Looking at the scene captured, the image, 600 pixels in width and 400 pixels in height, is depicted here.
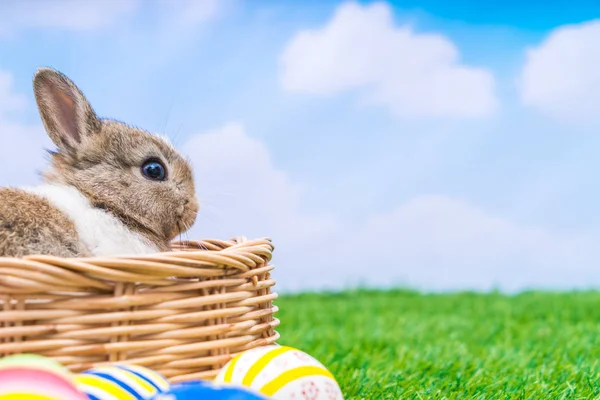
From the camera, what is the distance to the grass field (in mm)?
2477

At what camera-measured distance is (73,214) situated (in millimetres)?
2012

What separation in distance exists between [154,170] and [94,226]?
1.11ft

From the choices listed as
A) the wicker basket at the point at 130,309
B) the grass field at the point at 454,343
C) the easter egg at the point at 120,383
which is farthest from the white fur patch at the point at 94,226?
the grass field at the point at 454,343

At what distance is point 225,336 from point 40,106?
107cm

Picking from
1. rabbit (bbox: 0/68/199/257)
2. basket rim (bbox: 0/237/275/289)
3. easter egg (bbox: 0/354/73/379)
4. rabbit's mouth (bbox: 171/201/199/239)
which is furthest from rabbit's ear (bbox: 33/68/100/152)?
easter egg (bbox: 0/354/73/379)

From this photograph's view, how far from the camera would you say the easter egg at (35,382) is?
1.43 metres

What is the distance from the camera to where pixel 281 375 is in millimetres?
1683

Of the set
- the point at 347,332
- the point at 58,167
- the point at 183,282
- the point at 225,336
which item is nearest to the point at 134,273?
the point at 183,282

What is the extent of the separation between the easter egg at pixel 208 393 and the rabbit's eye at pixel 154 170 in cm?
100

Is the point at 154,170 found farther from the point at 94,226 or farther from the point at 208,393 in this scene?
the point at 208,393

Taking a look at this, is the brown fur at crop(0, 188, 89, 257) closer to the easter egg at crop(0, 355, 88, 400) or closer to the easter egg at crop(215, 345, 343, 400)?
the easter egg at crop(0, 355, 88, 400)

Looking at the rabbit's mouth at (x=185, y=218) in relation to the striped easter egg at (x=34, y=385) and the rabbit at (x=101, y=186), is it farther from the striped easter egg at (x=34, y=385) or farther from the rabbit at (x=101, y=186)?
the striped easter egg at (x=34, y=385)

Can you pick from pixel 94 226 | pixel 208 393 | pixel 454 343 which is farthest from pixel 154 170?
pixel 454 343

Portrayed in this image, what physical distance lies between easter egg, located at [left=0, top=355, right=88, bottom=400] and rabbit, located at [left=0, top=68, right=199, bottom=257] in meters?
0.45
